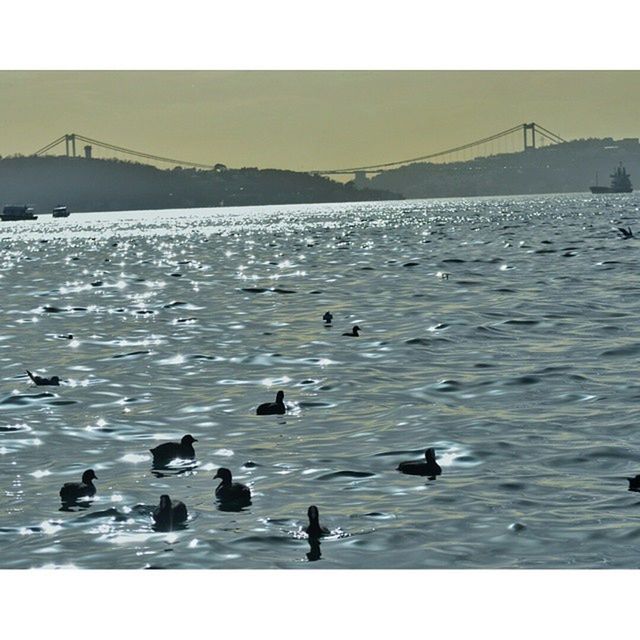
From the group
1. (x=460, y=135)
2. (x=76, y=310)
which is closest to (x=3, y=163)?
(x=76, y=310)

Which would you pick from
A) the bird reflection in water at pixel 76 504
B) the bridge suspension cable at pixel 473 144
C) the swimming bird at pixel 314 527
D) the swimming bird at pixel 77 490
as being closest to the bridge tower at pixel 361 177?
the bridge suspension cable at pixel 473 144

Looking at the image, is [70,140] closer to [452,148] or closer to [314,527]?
[452,148]

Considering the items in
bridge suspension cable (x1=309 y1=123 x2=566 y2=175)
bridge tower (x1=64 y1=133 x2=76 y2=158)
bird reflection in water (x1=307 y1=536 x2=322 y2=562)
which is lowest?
bird reflection in water (x1=307 y1=536 x2=322 y2=562)

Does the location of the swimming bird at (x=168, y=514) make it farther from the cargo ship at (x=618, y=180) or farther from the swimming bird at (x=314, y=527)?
the cargo ship at (x=618, y=180)

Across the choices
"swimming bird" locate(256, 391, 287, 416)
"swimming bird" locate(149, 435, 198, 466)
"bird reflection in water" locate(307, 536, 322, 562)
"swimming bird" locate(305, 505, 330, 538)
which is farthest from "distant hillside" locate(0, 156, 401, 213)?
"bird reflection in water" locate(307, 536, 322, 562)

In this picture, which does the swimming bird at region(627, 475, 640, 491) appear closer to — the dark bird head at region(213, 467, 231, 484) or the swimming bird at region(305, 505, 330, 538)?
the swimming bird at region(305, 505, 330, 538)
